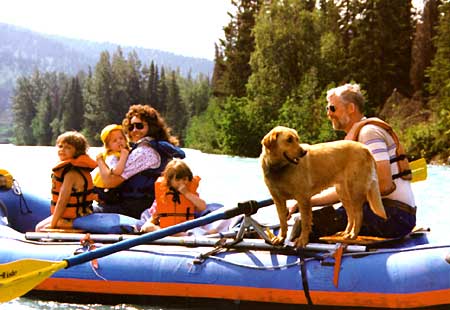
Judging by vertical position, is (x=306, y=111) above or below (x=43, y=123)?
above

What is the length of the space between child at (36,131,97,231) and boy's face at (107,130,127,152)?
0.91ft

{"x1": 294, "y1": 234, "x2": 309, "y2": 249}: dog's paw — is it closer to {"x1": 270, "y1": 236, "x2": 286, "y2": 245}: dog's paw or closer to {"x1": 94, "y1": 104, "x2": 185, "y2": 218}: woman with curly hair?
{"x1": 270, "y1": 236, "x2": 286, "y2": 245}: dog's paw

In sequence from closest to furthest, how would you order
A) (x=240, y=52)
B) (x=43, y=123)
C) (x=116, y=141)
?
1. (x=116, y=141)
2. (x=240, y=52)
3. (x=43, y=123)

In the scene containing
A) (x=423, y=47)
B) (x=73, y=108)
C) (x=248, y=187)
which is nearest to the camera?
(x=248, y=187)

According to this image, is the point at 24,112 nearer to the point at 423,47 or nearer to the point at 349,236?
the point at 423,47

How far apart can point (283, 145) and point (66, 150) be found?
2157 mm

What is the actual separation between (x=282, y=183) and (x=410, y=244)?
125 centimetres

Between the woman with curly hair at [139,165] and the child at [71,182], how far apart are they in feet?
0.68

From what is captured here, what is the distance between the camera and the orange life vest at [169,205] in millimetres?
5605

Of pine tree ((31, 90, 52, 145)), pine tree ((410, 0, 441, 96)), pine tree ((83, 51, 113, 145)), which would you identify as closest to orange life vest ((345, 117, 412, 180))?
pine tree ((410, 0, 441, 96))

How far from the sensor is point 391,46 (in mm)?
36344

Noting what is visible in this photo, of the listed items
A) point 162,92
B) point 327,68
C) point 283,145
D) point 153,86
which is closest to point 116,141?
point 283,145

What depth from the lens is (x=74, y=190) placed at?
5859mm

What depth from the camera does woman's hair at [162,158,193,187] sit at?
5.57 meters
